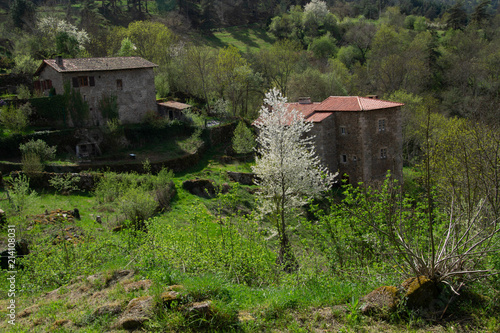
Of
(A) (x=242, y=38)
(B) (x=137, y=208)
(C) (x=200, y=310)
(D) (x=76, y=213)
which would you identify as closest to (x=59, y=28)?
(D) (x=76, y=213)

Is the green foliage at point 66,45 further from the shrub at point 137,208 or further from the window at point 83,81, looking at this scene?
the shrub at point 137,208

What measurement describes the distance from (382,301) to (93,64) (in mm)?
36153

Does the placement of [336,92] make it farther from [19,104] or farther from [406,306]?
[406,306]

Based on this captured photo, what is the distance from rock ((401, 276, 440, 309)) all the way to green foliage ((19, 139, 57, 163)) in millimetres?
29008

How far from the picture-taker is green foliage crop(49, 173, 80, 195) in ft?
83.7

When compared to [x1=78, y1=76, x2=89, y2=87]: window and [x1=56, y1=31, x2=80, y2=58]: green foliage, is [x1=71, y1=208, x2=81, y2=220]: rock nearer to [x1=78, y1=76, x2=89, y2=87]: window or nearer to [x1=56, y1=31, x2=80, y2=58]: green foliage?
[x1=78, y1=76, x2=89, y2=87]: window

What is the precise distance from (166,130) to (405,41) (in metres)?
51.1

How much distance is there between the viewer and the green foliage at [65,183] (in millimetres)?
25516

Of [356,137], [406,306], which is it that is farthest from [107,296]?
[356,137]

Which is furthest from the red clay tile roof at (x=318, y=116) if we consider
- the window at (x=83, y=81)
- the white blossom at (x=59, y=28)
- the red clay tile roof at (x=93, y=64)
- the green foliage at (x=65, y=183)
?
the white blossom at (x=59, y=28)

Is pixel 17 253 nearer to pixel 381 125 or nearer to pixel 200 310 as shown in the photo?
pixel 200 310

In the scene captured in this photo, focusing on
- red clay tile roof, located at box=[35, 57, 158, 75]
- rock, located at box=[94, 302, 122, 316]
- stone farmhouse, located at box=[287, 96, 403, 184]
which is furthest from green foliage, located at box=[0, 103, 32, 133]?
rock, located at box=[94, 302, 122, 316]

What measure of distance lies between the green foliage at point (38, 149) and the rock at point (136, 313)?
82.6 ft

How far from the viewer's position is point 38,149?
98.4 feet
